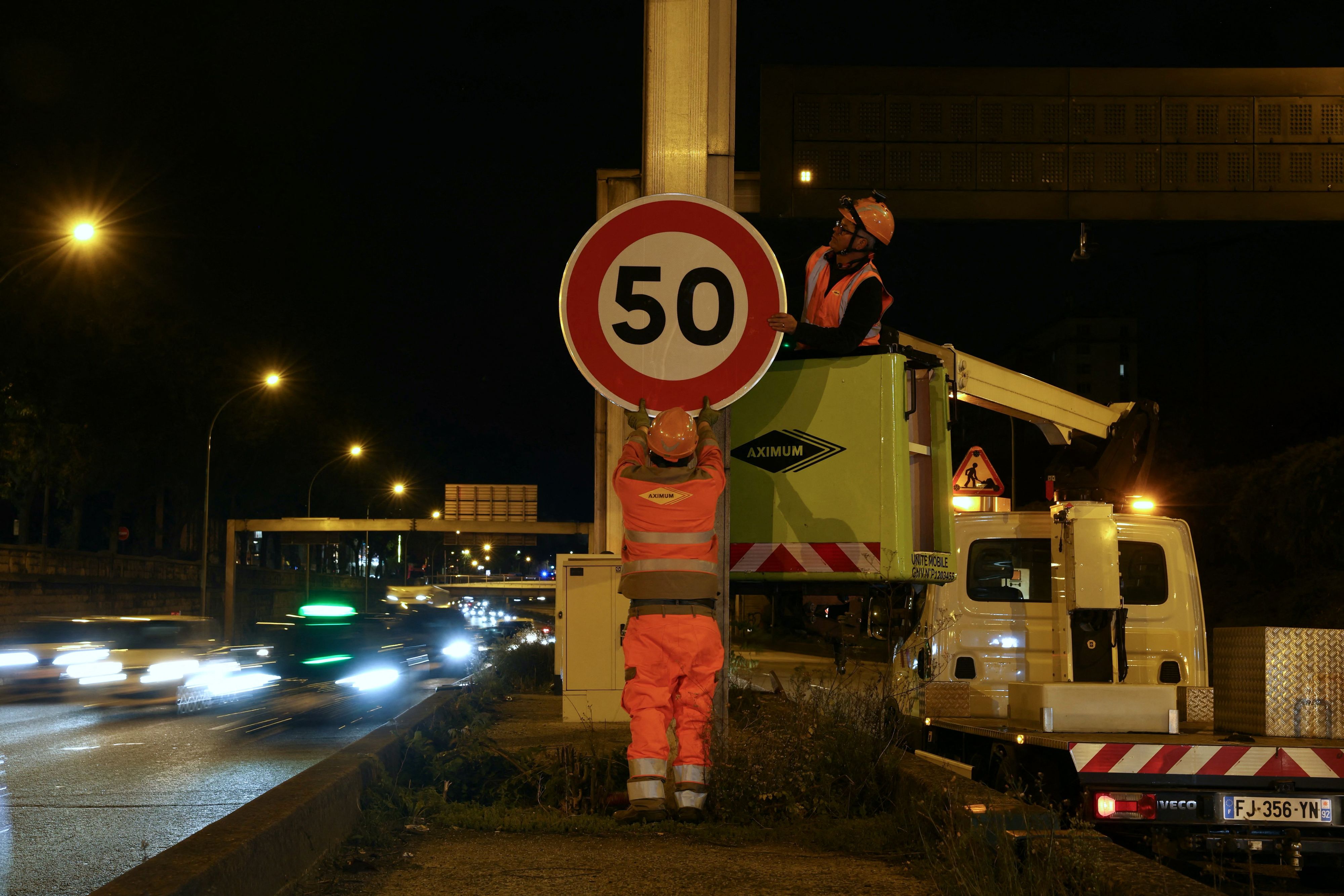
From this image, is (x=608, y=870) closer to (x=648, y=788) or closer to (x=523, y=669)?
(x=648, y=788)

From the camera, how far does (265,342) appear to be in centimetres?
5156

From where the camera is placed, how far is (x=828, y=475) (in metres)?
6.21

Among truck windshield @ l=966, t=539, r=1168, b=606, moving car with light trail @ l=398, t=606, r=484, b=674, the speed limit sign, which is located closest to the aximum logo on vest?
the speed limit sign

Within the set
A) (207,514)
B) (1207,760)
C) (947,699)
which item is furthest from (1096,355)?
(1207,760)

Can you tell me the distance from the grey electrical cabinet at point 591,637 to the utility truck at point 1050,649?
13.4 feet

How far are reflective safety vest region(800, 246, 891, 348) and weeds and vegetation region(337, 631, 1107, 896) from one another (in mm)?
1917

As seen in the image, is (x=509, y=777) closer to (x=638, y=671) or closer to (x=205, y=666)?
(x=638, y=671)

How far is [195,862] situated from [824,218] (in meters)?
9.73

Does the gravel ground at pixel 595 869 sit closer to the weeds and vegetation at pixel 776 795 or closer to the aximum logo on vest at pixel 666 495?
the weeds and vegetation at pixel 776 795

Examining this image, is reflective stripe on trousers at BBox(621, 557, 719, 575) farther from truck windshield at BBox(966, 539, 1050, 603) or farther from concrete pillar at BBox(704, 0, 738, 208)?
truck windshield at BBox(966, 539, 1050, 603)

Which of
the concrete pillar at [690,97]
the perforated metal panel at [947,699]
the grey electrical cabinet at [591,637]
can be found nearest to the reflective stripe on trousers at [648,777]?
the concrete pillar at [690,97]

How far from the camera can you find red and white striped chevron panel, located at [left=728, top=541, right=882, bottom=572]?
6.04 m

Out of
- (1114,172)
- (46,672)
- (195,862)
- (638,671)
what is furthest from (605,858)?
(46,672)

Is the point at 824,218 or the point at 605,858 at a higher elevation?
the point at 824,218
